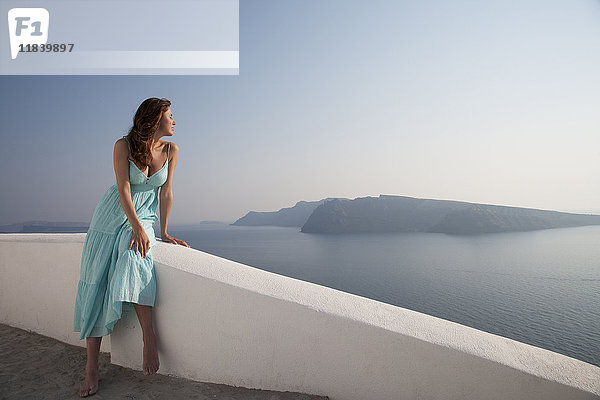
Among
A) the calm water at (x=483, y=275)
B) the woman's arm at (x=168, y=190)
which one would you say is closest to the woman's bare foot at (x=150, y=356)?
the woman's arm at (x=168, y=190)

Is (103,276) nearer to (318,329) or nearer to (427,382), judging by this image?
(318,329)

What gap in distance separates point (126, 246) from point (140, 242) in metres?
0.08

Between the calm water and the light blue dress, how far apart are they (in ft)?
53.8

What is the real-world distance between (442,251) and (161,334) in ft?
123

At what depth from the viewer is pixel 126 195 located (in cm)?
177

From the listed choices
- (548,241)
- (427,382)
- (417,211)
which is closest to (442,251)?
(548,241)

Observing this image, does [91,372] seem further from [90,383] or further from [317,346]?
[317,346]

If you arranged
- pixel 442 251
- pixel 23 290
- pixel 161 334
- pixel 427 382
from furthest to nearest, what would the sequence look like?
pixel 442 251 → pixel 23 290 → pixel 161 334 → pixel 427 382

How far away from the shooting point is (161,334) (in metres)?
1.81

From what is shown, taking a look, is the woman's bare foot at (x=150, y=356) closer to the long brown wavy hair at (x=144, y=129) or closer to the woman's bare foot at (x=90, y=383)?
the woman's bare foot at (x=90, y=383)

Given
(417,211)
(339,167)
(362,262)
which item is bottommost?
(362,262)

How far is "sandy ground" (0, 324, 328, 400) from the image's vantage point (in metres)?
1.61

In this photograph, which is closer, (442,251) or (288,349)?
(288,349)

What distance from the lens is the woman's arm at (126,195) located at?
1.75m
